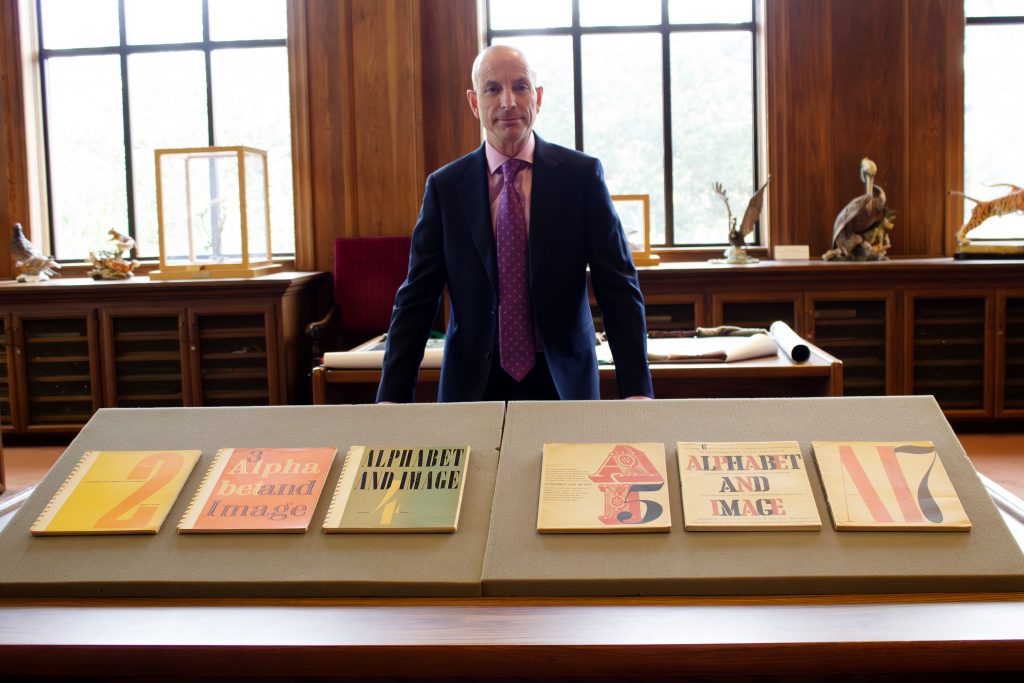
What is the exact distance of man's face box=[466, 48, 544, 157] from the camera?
1.96m

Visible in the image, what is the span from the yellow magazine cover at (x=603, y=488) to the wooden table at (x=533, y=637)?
0.37ft

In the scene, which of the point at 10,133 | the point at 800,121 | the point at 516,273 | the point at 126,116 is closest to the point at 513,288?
the point at 516,273

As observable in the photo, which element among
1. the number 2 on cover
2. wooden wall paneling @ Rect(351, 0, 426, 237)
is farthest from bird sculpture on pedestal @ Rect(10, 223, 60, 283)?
the number 2 on cover

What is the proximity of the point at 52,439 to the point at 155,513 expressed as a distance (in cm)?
506

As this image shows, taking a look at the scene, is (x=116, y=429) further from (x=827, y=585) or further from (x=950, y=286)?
(x=950, y=286)

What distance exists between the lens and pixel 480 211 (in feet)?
6.89

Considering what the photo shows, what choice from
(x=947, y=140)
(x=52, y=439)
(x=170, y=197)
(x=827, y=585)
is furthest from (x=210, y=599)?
(x=947, y=140)

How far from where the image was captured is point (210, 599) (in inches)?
44.4

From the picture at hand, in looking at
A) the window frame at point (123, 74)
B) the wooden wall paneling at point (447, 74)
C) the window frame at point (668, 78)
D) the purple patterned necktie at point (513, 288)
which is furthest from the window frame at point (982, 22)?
the purple patterned necktie at point (513, 288)

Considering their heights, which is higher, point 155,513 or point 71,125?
point 71,125

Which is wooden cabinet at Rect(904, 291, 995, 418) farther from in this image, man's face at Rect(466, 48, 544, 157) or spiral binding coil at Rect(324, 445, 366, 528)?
spiral binding coil at Rect(324, 445, 366, 528)

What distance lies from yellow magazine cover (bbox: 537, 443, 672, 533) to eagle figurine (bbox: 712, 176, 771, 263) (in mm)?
4585

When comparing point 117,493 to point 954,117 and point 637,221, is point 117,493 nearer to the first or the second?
point 637,221

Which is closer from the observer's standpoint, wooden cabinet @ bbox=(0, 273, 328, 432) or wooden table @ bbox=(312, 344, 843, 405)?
wooden table @ bbox=(312, 344, 843, 405)
